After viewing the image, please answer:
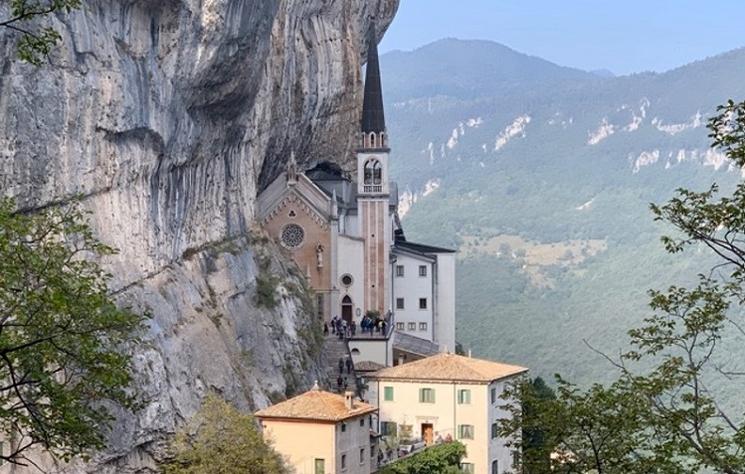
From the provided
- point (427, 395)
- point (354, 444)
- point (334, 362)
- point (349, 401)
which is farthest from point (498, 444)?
point (349, 401)

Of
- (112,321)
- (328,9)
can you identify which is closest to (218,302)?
(328,9)

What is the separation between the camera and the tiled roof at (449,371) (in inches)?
2574

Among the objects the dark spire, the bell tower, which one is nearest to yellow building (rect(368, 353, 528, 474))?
the bell tower

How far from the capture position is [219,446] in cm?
4828

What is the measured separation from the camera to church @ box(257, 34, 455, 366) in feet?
249

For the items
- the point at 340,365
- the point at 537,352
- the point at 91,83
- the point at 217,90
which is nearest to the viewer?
the point at 91,83

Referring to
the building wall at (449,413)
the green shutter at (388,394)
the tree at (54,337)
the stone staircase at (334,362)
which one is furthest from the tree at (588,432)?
the stone staircase at (334,362)

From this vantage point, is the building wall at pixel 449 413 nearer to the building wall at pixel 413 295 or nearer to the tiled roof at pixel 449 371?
the tiled roof at pixel 449 371

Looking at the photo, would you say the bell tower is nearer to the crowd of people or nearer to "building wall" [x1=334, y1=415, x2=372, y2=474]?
the crowd of people

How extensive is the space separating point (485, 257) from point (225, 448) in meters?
133

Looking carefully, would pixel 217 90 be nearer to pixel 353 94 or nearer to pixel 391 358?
pixel 391 358

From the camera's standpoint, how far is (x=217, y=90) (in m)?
55.7

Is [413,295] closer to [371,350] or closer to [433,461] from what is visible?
[371,350]

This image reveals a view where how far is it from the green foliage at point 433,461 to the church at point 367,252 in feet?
34.6
